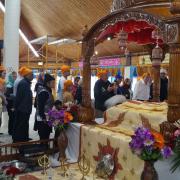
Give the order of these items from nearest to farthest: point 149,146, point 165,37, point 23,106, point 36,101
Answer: point 149,146 → point 165,37 → point 36,101 → point 23,106

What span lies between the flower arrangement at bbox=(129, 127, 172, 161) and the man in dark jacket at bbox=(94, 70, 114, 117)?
2.29 m

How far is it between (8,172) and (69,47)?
13.6m

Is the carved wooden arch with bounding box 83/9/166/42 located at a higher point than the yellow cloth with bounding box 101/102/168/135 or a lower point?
higher

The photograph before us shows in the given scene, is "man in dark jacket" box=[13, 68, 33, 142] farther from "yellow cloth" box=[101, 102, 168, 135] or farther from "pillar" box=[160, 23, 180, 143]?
"pillar" box=[160, 23, 180, 143]

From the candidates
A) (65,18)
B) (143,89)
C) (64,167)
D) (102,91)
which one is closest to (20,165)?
(64,167)

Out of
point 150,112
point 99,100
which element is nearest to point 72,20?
point 99,100

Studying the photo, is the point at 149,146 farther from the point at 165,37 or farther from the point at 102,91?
the point at 102,91

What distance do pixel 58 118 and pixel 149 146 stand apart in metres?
1.63

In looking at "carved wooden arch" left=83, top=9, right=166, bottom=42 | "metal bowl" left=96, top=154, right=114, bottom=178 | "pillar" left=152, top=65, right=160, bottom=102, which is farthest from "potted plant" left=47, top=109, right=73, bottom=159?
"pillar" left=152, top=65, right=160, bottom=102

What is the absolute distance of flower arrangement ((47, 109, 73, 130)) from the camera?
3.93 meters

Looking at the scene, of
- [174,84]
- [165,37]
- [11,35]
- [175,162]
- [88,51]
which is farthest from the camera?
[11,35]

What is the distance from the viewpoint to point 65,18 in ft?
41.2

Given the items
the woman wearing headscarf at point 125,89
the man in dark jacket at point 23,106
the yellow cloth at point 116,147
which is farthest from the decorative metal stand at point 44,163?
the woman wearing headscarf at point 125,89

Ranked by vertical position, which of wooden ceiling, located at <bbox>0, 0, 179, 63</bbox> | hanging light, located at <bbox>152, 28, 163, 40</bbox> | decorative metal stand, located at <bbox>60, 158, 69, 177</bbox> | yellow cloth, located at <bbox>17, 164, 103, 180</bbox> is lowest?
yellow cloth, located at <bbox>17, 164, 103, 180</bbox>
